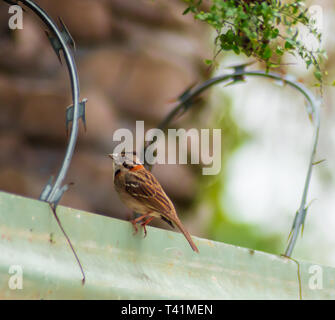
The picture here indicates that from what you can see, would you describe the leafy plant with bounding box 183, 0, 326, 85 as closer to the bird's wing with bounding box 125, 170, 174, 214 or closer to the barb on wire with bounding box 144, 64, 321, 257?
the barb on wire with bounding box 144, 64, 321, 257

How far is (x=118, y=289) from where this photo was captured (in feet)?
7.02

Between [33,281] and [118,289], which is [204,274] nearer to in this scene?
[118,289]

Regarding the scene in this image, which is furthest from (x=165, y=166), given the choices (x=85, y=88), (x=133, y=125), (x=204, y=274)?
(x=204, y=274)

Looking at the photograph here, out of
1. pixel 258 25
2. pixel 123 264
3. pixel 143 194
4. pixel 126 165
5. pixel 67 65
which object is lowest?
pixel 123 264

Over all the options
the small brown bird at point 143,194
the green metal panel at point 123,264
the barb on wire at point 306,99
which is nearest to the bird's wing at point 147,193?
the small brown bird at point 143,194

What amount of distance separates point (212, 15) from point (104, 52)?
206cm

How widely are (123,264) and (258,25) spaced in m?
1.20

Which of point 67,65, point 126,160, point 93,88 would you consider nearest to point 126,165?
point 126,160

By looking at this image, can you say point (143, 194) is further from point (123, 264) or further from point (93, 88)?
point (93, 88)

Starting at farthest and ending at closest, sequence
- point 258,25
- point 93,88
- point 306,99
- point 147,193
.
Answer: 1. point 93,88
2. point 306,99
3. point 147,193
4. point 258,25

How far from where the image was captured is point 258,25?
259 centimetres

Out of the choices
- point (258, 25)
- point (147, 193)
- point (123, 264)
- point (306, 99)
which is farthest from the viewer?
point (306, 99)

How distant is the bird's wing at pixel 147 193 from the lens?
3.06m

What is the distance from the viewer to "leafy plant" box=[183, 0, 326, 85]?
8.10 feet
